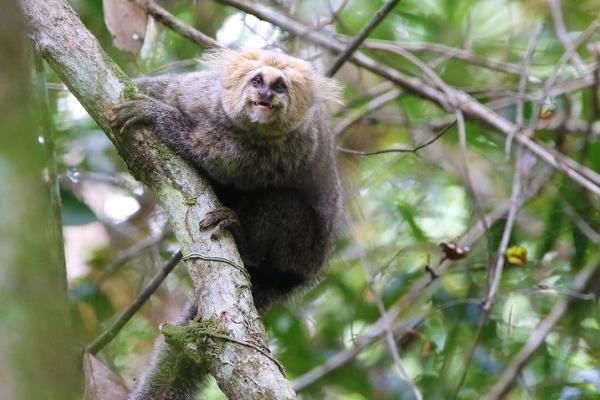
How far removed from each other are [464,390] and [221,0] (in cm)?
308

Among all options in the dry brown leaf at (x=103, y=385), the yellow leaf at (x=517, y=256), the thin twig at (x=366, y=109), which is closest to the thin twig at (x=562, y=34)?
the thin twig at (x=366, y=109)

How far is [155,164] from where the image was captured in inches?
152

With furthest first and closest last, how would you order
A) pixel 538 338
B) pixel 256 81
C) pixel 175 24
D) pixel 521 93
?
pixel 521 93 < pixel 175 24 < pixel 538 338 < pixel 256 81

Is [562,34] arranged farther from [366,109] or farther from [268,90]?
[268,90]

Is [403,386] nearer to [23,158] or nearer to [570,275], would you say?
[570,275]

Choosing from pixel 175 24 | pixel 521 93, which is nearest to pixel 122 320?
pixel 175 24

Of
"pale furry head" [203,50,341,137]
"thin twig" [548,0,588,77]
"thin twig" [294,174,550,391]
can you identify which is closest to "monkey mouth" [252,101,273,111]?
"pale furry head" [203,50,341,137]

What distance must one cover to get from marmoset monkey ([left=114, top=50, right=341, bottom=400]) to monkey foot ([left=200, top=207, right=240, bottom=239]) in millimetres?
581

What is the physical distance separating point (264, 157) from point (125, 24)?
1.32 metres

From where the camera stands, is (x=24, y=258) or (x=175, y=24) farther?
(x=175, y=24)

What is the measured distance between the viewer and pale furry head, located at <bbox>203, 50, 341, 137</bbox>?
4.66 m

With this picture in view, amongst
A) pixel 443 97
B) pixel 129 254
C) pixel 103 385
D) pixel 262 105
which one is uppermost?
pixel 262 105

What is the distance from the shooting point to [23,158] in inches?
61.1

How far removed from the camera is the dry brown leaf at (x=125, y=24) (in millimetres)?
5199
